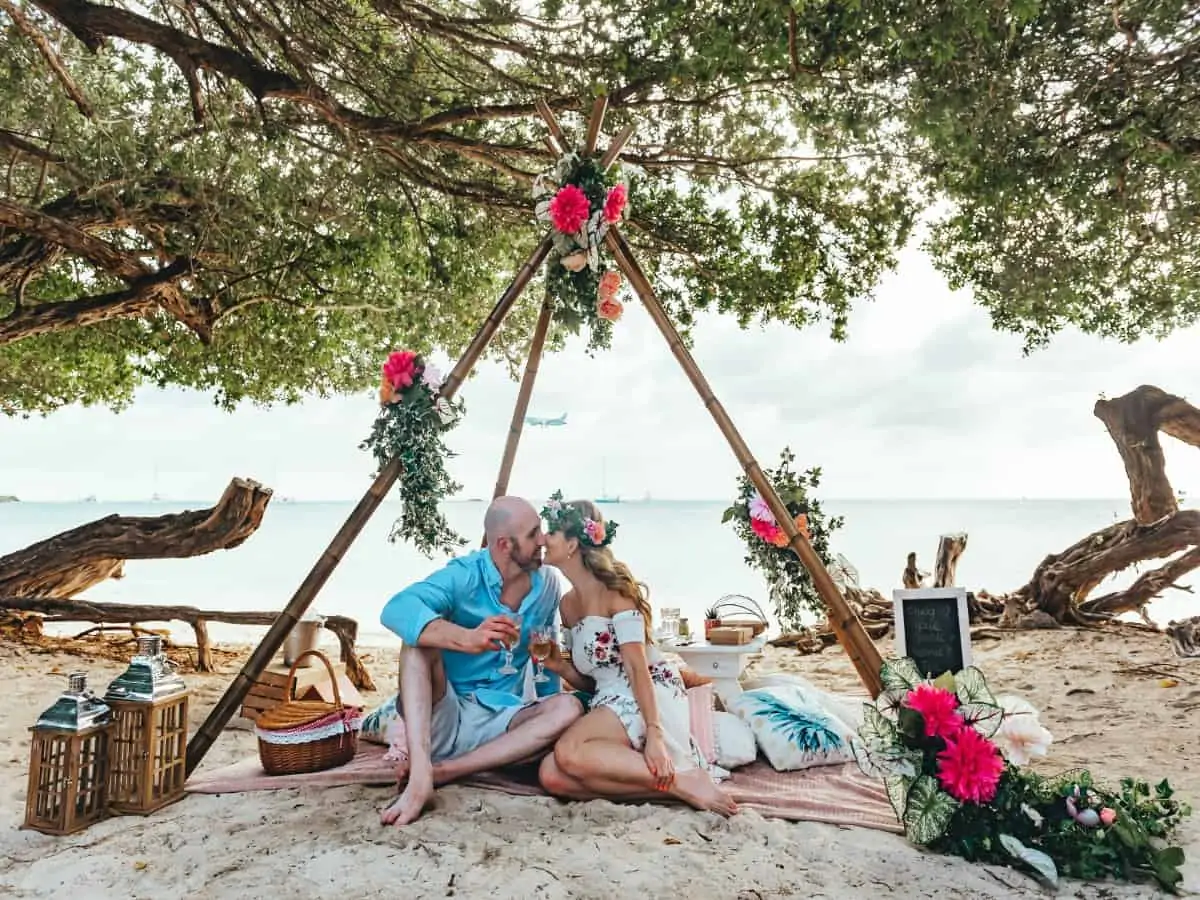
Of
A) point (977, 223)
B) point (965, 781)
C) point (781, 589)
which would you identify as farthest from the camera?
→ point (977, 223)

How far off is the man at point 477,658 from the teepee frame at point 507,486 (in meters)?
0.62

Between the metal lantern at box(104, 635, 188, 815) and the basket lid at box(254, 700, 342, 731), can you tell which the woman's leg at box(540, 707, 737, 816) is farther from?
the metal lantern at box(104, 635, 188, 815)

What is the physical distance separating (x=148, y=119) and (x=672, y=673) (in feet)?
15.3

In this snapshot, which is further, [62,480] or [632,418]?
[62,480]

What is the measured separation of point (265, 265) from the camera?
6215 mm

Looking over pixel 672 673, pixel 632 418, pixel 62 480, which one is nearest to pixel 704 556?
pixel 632 418

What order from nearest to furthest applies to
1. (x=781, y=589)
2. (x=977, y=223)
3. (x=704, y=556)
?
(x=781, y=589)
(x=977, y=223)
(x=704, y=556)

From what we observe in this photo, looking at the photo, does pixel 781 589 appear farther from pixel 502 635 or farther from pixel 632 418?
pixel 632 418

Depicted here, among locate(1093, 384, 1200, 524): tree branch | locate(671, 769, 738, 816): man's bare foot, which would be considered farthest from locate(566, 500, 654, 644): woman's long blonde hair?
locate(1093, 384, 1200, 524): tree branch

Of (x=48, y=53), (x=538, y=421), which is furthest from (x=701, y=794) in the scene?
(x=48, y=53)

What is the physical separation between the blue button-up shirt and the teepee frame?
0.58 m

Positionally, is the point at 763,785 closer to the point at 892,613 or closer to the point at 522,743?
the point at 522,743

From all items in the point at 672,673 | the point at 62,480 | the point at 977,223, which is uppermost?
the point at 62,480

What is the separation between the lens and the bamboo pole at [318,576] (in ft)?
12.5
